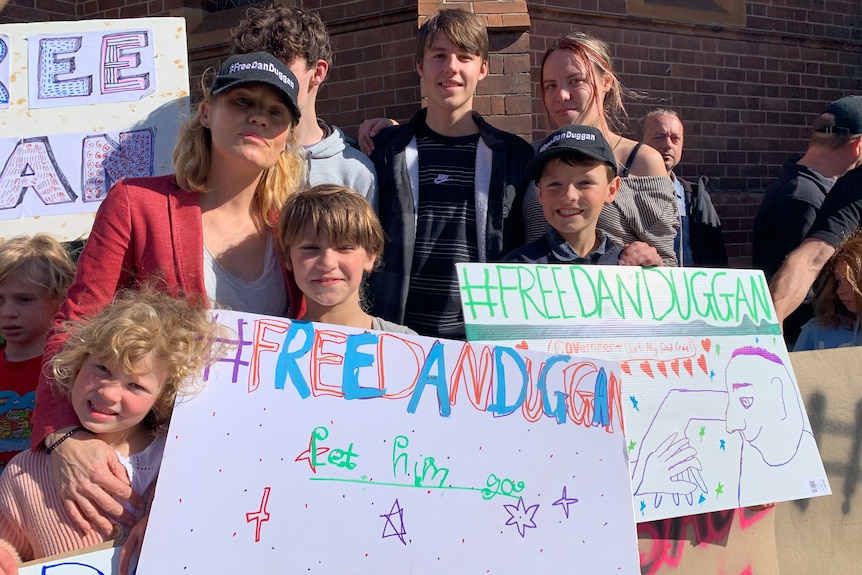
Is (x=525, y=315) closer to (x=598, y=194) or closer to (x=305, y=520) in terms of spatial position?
(x=598, y=194)

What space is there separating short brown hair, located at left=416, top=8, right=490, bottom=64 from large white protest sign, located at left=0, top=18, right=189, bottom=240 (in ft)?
3.36

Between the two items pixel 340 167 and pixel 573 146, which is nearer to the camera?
pixel 573 146

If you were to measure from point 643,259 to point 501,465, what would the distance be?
1013mm

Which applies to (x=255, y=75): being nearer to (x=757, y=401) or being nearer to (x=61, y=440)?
(x=61, y=440)

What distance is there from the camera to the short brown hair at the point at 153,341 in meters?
2.05

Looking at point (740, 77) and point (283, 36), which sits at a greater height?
point (740, 77)

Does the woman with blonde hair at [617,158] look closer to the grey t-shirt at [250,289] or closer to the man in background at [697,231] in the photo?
the man in background at [697,231]

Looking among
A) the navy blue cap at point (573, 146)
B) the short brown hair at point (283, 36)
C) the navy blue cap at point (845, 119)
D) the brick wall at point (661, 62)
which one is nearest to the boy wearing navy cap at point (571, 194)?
the navy blue cap at point (573, 146)

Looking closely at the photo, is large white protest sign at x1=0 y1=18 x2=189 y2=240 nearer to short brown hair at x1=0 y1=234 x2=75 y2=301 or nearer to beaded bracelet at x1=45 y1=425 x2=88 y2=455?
short brown hair at x1=0 y1=234 x2=75 y2=301

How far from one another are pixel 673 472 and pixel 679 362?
1.19ft

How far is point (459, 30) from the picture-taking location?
10.5ft

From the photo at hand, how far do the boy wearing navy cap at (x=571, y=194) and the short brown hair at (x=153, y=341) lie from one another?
4.05 feet

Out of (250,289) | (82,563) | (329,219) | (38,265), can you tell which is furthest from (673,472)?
(38,265)

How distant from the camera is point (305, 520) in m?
2.04
